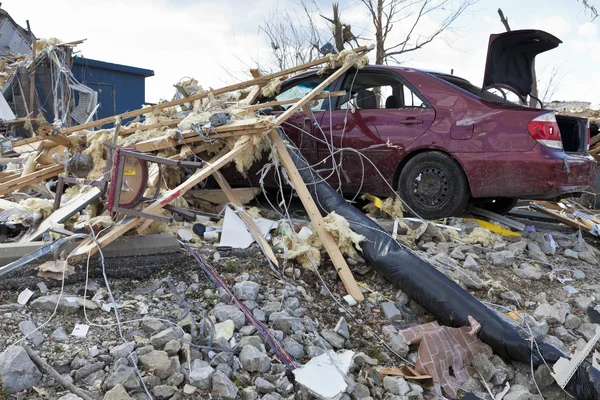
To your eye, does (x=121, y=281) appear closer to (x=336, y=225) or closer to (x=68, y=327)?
(x=68, y=327)

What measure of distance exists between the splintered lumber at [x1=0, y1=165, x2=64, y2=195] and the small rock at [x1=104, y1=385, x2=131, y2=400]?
3.22m

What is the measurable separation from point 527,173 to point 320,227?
2.22m

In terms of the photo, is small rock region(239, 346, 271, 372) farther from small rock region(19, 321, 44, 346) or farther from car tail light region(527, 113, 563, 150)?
car tail light region(527, 113, 563, 150)

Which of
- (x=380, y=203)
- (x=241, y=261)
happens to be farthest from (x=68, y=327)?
(x=380, y=203)

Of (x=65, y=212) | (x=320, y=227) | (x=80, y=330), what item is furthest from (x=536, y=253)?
(x=65, y=212)

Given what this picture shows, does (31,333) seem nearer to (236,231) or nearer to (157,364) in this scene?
(157,364)

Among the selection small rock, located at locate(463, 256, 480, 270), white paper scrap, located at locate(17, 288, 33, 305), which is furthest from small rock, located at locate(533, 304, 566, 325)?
white paper scrap, located at locate(17, 288, 33, 305)

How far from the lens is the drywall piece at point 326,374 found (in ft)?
9.68

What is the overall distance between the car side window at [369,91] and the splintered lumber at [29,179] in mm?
3069

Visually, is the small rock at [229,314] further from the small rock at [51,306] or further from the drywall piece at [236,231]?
the drywall piece at [236,231]

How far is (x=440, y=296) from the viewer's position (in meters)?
3.87

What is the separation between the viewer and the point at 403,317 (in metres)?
3.99

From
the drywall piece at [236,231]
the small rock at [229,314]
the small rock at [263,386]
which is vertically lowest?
the small rock at [263,386]

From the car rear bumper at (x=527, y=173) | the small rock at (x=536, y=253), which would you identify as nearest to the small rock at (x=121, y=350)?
the car rear bumper at (x=527, y=173)
